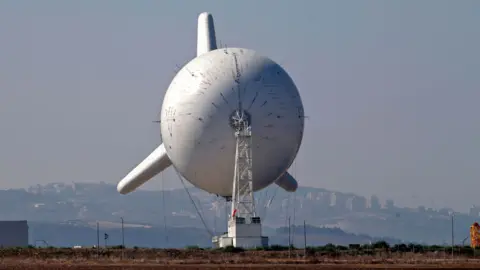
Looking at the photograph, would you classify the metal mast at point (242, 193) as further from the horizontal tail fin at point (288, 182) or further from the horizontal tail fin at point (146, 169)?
the horizontal tail fin at point (288, 182)

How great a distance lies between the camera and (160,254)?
86875 millimetres

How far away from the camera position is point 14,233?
123 meters

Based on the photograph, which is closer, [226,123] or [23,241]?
[226,123]

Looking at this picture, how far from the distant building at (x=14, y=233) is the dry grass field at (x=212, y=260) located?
30.8m

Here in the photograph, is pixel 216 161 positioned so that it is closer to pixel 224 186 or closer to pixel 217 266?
pixel 224 186

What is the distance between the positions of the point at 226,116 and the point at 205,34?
1671 cm

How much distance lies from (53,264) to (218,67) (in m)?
21.9

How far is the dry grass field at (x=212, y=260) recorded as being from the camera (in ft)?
237

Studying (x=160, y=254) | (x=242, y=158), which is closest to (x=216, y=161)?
(x=242, y=158)

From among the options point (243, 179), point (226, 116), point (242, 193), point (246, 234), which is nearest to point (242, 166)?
point (243, 179)

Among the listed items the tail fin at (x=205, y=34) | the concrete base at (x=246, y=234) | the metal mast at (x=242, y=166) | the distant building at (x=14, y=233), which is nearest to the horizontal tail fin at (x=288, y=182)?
the tail fin at (x=205, y=34)

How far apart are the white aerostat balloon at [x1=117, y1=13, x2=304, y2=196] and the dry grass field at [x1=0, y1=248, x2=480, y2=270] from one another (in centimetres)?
730

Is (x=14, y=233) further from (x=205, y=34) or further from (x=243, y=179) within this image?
(x=243, y=179)

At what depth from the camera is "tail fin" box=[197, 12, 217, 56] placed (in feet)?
346
